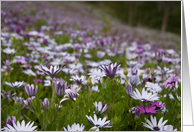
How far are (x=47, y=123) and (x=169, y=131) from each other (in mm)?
777

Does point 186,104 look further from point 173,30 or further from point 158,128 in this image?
point 173,30

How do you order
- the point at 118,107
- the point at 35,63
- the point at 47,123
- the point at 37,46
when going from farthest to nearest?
the point at 37,46 < the point at 35,63 < the point at 118,107 < the point at 47,123

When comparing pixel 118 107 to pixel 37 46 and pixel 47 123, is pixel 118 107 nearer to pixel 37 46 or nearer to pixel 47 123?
pixel 47 123

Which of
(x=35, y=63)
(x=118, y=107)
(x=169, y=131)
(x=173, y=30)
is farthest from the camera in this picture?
(x=173, y=30)

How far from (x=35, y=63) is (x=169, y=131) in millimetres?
2333

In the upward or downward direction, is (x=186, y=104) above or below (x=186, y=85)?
below

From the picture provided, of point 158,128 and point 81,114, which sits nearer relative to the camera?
point 158,128

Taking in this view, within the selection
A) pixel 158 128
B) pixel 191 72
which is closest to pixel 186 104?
pixel 191 72

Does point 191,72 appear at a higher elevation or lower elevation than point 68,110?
higher

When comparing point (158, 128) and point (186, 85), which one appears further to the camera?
point (186, 85)

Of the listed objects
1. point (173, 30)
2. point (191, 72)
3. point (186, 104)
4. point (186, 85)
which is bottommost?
point (186, 104)

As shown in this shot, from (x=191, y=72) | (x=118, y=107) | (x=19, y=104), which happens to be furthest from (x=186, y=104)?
(x=19, y=104)

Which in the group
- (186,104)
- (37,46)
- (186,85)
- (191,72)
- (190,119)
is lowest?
(190,119)

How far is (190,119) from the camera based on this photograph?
1.43 metres
